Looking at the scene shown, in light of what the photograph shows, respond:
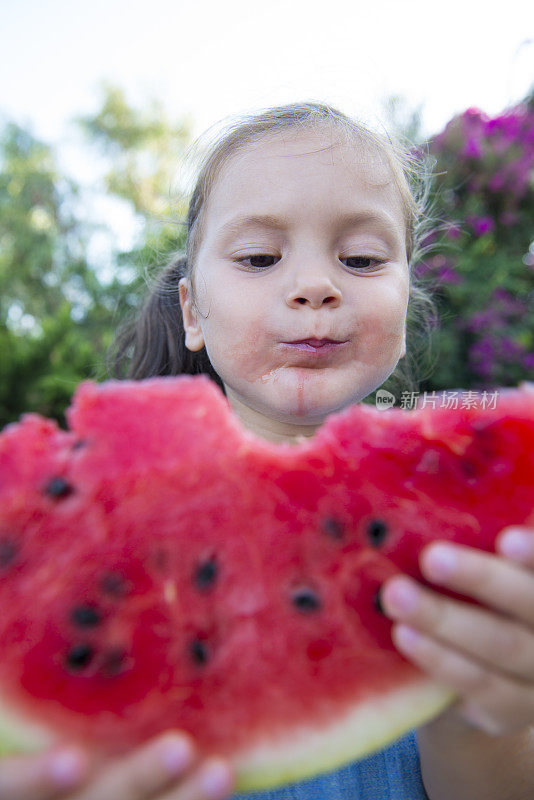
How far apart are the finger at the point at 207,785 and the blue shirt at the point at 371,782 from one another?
1.97 ft

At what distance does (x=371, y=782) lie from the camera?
1.19 m

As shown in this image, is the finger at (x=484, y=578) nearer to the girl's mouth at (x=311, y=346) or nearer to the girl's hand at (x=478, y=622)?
the girl's hand at (x=478, y=622)

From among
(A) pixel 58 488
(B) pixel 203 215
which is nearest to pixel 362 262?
(B) pixel 203 215

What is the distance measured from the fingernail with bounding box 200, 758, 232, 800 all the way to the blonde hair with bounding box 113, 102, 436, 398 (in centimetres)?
134

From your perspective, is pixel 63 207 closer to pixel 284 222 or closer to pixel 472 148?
pixel 472 148

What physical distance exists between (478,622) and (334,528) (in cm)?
20

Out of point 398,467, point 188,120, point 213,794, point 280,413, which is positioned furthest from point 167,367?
point 188,120

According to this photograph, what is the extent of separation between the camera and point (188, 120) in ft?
58.2

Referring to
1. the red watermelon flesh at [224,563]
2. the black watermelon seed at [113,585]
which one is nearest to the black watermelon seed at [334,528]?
the red watermelon flesh at [224,563]

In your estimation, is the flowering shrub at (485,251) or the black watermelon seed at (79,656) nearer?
the black watermelon seed at (79,656)

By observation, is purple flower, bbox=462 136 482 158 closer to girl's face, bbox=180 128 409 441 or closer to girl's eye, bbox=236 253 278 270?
girl's face, bbox=180 128 409 441

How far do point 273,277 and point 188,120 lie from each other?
1845cm

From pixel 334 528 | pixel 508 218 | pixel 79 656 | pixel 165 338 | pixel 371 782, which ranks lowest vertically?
pixel 371 782

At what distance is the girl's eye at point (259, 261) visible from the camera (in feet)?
4.59
